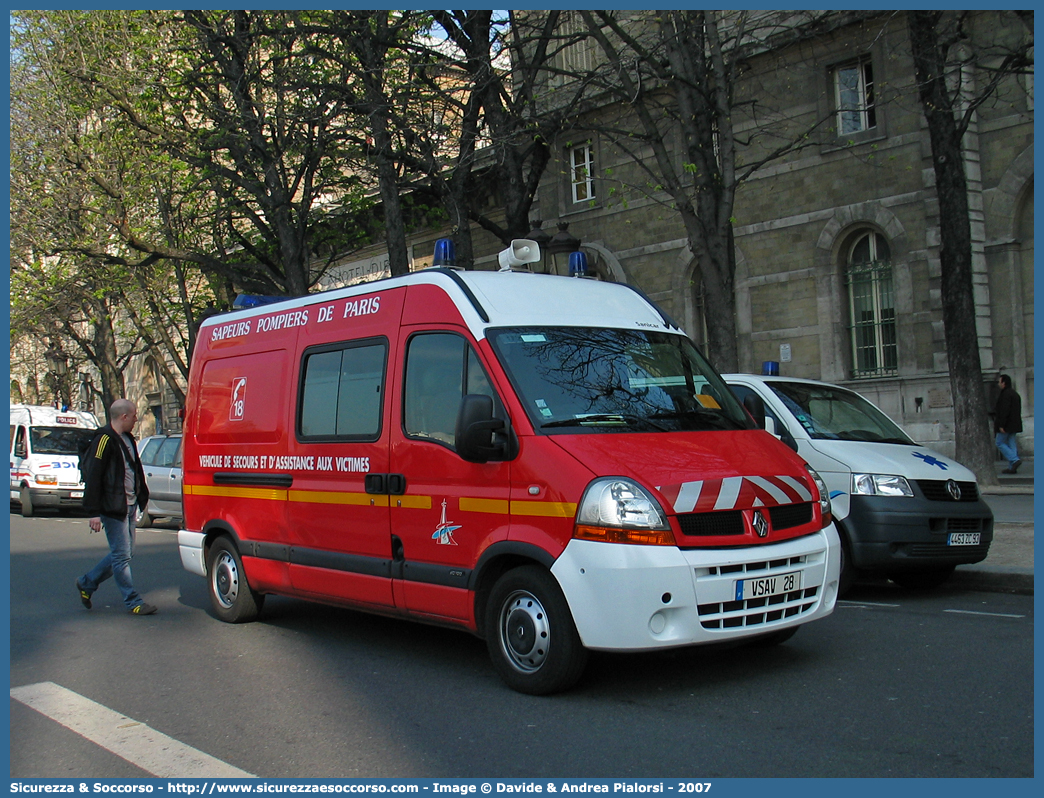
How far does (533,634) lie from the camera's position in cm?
548

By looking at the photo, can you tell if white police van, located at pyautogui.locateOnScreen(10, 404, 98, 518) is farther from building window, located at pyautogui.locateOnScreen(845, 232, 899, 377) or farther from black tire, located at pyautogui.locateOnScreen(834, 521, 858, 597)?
black tire, located at pyautogui.locateOnScreen(834, 521, 858, 597)

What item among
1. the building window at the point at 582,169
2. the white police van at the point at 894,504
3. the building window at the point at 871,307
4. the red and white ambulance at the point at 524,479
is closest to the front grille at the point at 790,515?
the red and white ambulance at the point at 524,479

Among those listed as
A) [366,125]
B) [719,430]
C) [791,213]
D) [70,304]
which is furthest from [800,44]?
[70,304]

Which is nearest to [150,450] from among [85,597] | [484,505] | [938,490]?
[85,597]

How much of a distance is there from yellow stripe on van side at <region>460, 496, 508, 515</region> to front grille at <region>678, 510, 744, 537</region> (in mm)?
1012

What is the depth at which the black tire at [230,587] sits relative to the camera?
26.5 ft

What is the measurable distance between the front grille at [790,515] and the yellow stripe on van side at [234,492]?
12.1 feet

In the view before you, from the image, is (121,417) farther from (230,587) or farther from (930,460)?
(930,460)

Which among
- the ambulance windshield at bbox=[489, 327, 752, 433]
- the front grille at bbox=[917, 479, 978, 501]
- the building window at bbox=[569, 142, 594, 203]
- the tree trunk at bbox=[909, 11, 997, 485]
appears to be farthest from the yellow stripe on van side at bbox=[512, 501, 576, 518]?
the building window at bbox=[569, 142, 594, 203]

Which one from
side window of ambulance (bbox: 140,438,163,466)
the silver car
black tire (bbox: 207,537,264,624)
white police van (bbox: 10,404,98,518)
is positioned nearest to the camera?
black tire (bbox: 207,537,264,624)

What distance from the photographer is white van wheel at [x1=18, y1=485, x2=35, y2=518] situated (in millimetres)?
22750

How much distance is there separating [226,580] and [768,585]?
4780 millimetres

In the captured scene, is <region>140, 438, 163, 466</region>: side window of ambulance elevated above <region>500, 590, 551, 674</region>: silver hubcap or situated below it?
above

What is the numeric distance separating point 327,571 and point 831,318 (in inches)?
614
